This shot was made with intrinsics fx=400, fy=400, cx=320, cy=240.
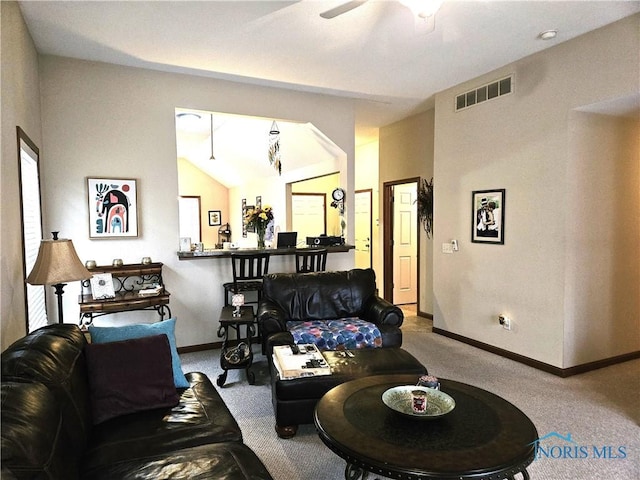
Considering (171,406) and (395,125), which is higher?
(395,125)

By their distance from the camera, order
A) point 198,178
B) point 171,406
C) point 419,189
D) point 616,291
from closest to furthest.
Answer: point 171,406
point 616,291
point 419,189
point 198,178

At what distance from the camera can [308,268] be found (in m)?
4.96

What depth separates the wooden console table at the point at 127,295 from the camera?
11.9 feet

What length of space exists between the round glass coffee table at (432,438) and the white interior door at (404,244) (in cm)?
475

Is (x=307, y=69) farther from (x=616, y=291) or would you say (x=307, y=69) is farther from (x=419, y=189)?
(x=616, y=291)

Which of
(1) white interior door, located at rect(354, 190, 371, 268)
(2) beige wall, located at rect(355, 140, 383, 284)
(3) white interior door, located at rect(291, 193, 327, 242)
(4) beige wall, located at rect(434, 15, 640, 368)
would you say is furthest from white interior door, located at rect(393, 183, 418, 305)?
(3) white interior door, located at rect(291, 193, 327, 242)

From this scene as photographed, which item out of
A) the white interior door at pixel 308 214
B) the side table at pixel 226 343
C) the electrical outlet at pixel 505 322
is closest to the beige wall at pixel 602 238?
the electrical outlet at pixel 505 322

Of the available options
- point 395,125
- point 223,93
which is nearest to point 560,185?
point 395,125

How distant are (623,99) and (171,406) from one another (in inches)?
160

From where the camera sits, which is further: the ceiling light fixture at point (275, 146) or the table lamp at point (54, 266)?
the ceiling light fixture at point (275, 146)

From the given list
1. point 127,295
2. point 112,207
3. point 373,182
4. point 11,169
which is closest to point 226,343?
point 127,295

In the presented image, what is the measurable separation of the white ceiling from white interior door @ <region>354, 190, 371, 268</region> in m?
3.06

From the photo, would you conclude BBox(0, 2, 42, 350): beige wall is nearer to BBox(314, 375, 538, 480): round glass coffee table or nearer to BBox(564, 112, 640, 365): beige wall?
BBox(314, 375, 538, 480): round glass coffee table

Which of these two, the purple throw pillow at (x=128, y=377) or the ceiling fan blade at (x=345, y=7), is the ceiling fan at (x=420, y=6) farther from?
the purple throw pillow at (x=128, y=377)
